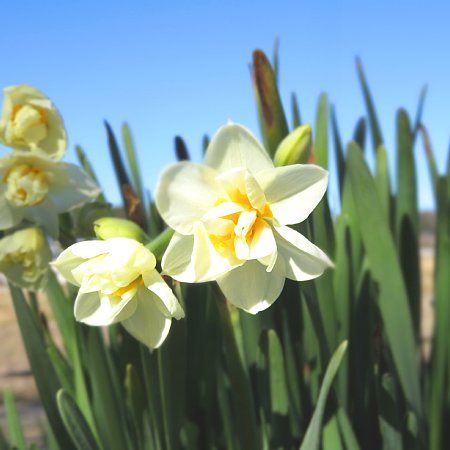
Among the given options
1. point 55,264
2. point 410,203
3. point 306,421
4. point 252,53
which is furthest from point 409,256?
point 55,264

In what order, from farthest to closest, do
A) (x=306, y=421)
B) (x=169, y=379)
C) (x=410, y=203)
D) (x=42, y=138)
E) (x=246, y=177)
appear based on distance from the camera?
(x=410, y=203), (x=306, y=421), (x=42, y=138), (x=169, y=379), (x=246, y=177)

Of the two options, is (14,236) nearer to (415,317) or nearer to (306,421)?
(306,421)

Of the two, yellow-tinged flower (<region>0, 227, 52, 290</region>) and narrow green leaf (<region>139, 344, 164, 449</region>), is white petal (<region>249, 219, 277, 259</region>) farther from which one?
yellow-tinged flower (<region>0, 227, 52, 290</region>)

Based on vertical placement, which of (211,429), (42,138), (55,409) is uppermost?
(42,138)

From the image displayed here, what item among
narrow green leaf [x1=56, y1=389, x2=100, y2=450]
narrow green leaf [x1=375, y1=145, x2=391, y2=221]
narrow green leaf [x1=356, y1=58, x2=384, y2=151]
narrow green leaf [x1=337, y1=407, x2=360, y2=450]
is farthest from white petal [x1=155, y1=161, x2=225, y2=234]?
narrow green leaf [x1=356, y1=58, x2=384, y2=151]

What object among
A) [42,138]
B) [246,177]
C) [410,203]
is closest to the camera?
[246,177]

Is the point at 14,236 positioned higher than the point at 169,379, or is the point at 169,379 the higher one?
the point at 14,236

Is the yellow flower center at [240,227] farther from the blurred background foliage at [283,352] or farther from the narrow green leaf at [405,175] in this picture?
the narrow green leaf at [405,175]
